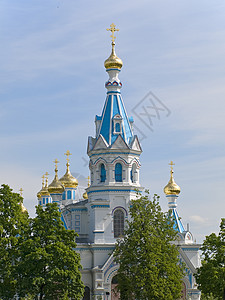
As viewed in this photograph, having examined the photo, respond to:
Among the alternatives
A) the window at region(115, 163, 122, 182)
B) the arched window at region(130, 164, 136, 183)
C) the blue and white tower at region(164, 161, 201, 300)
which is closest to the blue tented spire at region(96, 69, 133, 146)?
the window at region(115, 163, 122, 182)

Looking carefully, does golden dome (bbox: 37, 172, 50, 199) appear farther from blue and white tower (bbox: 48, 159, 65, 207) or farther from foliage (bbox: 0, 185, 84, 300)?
foliage (bbox: 0, 185, 84, 300)

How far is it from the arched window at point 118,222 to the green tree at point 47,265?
7.87 metres

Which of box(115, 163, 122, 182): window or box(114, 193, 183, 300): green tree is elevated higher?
box(115, 163, 122, 182): window

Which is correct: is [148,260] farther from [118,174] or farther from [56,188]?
[56,188]

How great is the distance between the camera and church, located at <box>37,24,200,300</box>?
40219 mm

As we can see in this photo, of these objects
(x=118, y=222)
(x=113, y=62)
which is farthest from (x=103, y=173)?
(x=113, y=62)

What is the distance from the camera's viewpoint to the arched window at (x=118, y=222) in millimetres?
41094

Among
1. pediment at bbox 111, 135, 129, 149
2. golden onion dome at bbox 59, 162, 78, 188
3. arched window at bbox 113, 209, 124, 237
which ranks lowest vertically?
arched window at bbox 113, 209, 124, 237

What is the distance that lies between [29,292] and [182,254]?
12.3 meters

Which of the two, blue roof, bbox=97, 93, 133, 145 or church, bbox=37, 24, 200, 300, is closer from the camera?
church, bbox=37, 24, 200, 300

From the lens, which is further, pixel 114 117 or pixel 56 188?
pixel 56 188

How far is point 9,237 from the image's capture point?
3238 centimetres

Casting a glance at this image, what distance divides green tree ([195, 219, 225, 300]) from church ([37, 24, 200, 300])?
499 cm

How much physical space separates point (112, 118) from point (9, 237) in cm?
1236
